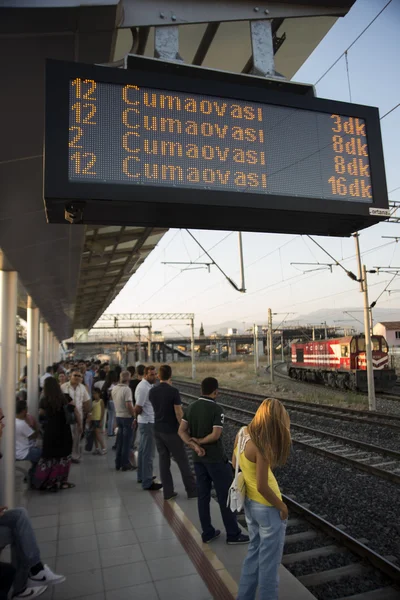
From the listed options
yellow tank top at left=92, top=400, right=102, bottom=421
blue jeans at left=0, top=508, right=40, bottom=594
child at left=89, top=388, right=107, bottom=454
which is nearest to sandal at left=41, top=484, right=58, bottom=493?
child at left=89, top=388, right=107, bottom=454

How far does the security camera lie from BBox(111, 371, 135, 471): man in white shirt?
5413 mm

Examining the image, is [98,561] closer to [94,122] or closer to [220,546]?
[220,546]

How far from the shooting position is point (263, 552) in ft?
11.3

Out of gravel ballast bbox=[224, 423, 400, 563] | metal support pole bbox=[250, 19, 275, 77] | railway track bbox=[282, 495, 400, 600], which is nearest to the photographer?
metal support pole bbox=[250, 19, 275, 77]

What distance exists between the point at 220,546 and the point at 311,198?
3750mm

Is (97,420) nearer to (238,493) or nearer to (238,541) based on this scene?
(238,541)

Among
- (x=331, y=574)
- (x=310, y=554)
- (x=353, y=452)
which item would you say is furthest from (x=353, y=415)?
(x=331, y=574)

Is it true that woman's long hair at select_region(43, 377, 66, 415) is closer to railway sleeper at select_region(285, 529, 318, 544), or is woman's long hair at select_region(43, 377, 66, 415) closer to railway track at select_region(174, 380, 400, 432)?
railway sleeper at select_region(285, 529, 318, 544)

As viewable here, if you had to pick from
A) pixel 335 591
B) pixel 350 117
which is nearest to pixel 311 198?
pixel 350 117

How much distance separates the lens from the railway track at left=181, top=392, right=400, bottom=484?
342 inches

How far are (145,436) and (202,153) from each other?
521cm

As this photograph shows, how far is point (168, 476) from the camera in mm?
6668

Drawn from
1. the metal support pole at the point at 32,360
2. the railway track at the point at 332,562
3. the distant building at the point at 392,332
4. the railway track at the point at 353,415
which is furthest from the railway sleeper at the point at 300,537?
the distant building at the point at 392,332

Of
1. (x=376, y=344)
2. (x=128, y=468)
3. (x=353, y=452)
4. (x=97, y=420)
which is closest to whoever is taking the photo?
(x=128, y=468)
